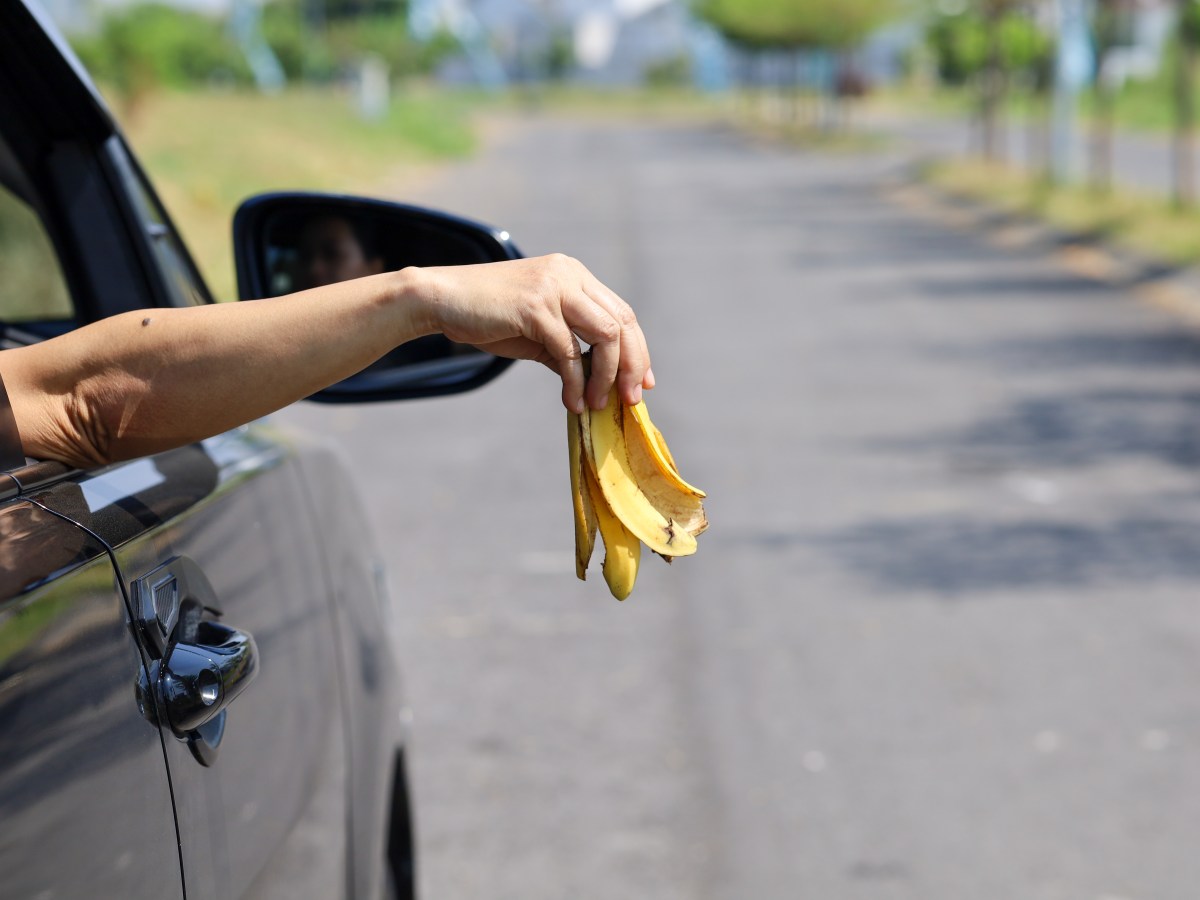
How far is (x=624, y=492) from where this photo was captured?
180 cm

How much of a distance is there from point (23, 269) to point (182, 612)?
1203 centimetres

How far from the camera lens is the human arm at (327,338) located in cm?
169

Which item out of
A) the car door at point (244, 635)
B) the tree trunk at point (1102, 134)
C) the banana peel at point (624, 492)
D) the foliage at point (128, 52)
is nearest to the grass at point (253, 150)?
the foliage at point (128, 52)

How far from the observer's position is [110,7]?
3384cm

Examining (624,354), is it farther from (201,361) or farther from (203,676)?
(203,676)

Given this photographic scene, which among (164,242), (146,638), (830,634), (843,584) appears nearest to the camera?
(146,638)

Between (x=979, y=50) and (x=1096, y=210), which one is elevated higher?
(x=979, y=50)

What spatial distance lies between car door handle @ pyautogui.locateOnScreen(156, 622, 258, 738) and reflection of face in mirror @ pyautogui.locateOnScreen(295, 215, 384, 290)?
0.92m

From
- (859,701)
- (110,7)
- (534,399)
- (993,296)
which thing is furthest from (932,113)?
(859,701)

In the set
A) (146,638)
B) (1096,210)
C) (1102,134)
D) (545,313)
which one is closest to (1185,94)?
(1096,210)

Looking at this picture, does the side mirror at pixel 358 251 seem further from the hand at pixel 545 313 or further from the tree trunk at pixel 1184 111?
the tree trunk at pixel 1184 111

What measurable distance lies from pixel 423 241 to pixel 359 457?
22.0ft

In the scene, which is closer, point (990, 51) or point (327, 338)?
point (327, 338)

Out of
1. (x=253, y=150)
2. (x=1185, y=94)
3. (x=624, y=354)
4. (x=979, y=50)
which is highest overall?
(x=624, y=354)
